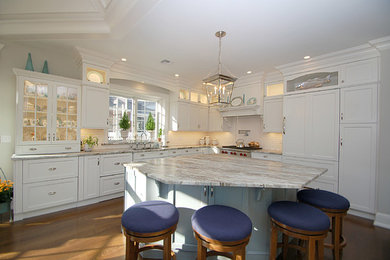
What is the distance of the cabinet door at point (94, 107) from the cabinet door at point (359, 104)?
439cm

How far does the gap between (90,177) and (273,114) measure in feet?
13.3

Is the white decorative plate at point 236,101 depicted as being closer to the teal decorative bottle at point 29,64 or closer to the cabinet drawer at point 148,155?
the cabinet drawer at point 148,155

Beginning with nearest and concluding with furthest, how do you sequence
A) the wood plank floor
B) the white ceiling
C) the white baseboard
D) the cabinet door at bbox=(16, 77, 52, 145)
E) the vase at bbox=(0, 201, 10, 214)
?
the wood plank floor < the white ceiling < the vase at bbox=(0, 201, 10, 214) < the white baseboard < the cabinet door at bbox=(16, 77, 52, 145)

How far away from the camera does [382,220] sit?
2.57m

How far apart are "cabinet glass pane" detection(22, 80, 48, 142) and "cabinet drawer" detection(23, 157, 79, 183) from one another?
448 millimetres

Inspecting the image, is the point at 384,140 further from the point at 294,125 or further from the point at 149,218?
the point at 149,218

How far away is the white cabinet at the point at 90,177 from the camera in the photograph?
305 centimetres

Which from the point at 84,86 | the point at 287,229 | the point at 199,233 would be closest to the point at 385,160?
the point at 287,229

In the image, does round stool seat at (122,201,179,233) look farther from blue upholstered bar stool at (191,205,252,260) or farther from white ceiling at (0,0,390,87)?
white ceiling at (0,0,390,87)

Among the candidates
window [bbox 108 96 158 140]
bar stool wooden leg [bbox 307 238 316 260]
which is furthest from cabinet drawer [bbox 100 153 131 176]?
bar stool wooden leg [bbox 307 238 316 260]

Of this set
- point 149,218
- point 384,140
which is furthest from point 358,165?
point 149,218

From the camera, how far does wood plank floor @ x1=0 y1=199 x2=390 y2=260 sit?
1889 mm

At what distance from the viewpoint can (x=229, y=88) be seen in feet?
7.39

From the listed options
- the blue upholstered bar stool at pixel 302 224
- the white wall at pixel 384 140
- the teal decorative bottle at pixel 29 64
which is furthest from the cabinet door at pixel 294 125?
the teal decorative bottle at pixel 29 64
